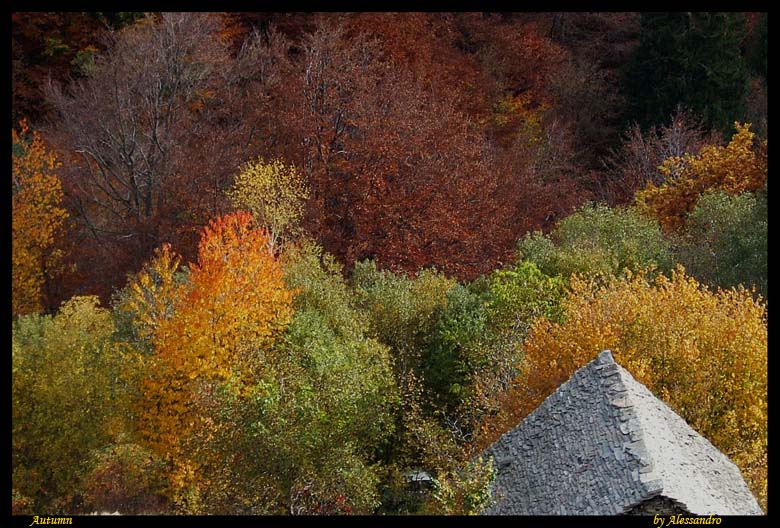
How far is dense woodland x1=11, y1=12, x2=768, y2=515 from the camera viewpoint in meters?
30.7

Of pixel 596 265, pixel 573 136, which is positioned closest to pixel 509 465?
pixel 596 265

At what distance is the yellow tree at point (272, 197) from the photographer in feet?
164

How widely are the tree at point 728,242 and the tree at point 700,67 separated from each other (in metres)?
17.9

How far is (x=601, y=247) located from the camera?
45.2 metres

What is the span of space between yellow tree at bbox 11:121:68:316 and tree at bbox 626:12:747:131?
41.1 meters

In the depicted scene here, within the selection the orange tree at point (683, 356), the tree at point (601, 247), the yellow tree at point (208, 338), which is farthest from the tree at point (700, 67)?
the yellow tree at point (208, 338)

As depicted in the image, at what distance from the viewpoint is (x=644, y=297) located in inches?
1277

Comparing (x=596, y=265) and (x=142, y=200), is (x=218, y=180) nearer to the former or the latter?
(x=142, y=200)

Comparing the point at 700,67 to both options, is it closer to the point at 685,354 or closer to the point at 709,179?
the point at 709,179

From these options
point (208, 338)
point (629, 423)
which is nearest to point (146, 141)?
point (208, 338)

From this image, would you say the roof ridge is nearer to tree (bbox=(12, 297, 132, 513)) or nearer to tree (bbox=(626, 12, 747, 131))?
tree (bbox=(12, 297, 132, 513))

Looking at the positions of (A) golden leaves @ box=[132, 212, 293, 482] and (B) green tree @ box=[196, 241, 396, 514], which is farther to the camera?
(A) golden leaves @ box=[132, 212, 293, 482]

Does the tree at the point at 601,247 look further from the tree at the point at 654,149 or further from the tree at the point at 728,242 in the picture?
the tree at the point at 654,149

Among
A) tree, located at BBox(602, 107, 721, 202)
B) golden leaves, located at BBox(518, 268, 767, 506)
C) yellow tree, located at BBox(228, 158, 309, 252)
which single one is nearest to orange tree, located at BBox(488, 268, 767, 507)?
golden leaves, located at BBox(518, 268, 767, 506)
